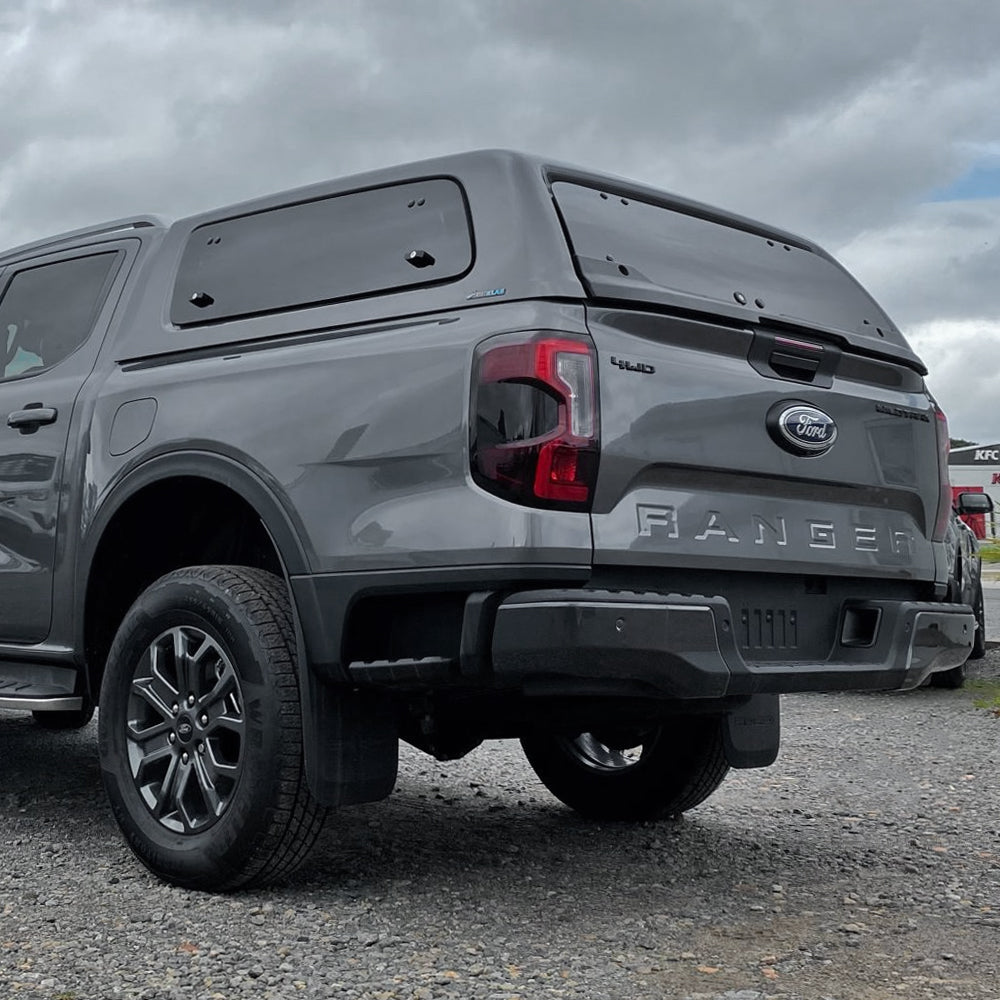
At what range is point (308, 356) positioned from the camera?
379 cm

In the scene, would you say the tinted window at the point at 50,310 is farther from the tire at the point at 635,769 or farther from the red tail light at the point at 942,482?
the red tail light at the point at 942,482

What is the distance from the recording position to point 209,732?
386cm

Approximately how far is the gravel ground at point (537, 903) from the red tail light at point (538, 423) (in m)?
1.11

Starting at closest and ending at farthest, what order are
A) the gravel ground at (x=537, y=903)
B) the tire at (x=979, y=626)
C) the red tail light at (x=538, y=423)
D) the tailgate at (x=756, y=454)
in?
the gravel ground at (x=537, y=903)
the red tail light at (x=538, y=423)
the tailgate at (x=756, y=454)
the tire at (x=979, y=626)

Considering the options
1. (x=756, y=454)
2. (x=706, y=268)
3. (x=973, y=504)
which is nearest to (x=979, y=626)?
(x=973, y=504)

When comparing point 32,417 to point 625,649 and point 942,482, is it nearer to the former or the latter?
point 625,649

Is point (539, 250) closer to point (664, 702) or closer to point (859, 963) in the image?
point (664, 702)

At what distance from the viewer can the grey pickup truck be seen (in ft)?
10.9

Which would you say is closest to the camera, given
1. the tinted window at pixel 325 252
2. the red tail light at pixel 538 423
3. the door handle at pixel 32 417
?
the red tail light at pixel 538 423

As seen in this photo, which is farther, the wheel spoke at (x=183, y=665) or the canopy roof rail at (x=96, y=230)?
the canopy roof rail at (x=96, y=230)

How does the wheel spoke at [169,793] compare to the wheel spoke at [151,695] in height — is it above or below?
below

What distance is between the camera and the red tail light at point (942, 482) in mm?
4262

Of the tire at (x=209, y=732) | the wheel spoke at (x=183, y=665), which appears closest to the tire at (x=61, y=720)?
the tire at (x=209, y=732)

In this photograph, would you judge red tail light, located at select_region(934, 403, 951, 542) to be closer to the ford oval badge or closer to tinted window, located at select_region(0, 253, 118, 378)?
the ford oval badge
